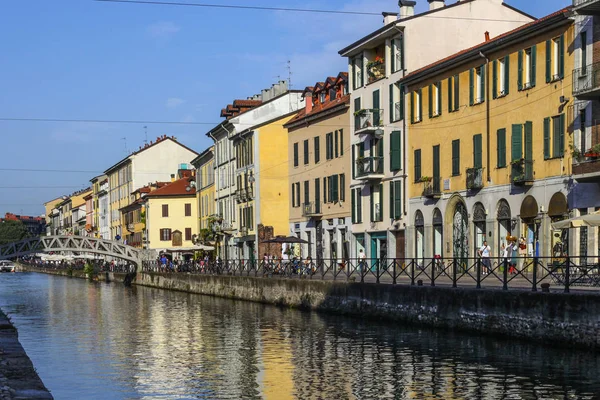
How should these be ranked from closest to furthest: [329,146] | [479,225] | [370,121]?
[479,225], [370,121], [329,146]

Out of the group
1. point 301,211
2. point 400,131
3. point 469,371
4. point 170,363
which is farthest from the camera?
point 301,211

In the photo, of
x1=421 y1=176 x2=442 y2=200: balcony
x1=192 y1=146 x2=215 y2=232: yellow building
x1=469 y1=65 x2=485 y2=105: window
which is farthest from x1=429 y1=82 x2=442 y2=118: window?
x1=192 y1=146 x2=215 y2=232: yellow building

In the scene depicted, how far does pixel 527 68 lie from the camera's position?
40.8m

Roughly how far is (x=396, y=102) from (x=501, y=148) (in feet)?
37.4

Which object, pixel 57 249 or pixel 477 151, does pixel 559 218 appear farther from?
pixel 57 249

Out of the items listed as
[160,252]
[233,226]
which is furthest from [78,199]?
[233,226]

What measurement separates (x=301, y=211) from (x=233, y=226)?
50.4 ft

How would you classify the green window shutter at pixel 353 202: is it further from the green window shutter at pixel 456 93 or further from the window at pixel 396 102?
the green window shutter at pixel 456 93

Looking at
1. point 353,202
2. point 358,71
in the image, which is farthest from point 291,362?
point 358,71

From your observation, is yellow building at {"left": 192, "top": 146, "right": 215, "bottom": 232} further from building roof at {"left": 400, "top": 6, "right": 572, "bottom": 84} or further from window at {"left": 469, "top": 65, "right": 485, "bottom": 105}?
window at {"left": 469, "top": 65, "right": 485, "bottom": 105}

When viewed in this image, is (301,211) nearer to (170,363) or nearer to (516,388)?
(170,363)

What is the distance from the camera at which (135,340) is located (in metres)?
31.9

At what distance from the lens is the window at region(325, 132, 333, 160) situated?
61000 mm

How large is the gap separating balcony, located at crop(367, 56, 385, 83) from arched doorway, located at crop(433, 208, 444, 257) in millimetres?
9442
